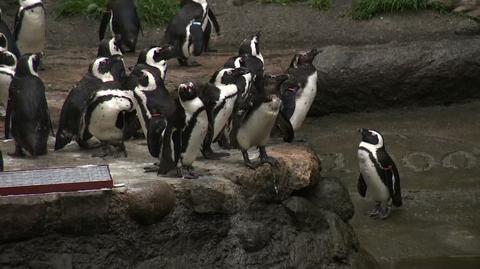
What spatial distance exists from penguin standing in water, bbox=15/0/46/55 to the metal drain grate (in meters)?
3.63

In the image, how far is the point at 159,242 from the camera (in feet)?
19.2

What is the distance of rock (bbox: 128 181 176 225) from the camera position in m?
5.70

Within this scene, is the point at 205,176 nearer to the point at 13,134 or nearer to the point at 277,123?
the point at 277,123

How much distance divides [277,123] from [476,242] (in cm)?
157

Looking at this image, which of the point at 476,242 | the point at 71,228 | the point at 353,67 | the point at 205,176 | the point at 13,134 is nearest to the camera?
the point at 71,228

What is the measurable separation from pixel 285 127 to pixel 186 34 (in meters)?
2.89

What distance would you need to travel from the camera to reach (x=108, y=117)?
6609 millimetres

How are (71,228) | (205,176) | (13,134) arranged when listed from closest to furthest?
(71,228) → (205,176) → (13,134)

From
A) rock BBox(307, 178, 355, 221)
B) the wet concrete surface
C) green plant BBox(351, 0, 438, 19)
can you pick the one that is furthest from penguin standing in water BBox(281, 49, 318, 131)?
green plant BBox(351, 0, 438, 19)

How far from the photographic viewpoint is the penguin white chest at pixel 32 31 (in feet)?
30.5

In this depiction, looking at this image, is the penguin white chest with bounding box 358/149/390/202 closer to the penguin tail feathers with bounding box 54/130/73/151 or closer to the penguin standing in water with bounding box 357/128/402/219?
the penguin standing in water with bounding box 357/128/402/219

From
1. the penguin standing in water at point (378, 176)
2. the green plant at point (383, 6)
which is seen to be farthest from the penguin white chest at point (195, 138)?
the green plant at point (383, 6)

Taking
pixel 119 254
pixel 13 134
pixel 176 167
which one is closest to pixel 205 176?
pixel 176 167

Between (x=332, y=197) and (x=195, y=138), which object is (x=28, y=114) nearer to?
(x=195, y=138)
